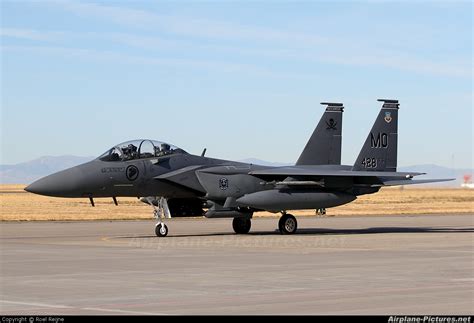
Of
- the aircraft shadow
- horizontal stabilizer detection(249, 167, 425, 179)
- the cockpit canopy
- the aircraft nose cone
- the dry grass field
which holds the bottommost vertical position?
the dry grass field

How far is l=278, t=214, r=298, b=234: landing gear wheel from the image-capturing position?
98.3 ft

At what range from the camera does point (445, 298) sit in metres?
12.9

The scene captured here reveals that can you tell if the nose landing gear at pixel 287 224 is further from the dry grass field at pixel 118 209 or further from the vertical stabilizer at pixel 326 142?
the dry grass field at pixel 118 209

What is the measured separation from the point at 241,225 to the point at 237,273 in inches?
547

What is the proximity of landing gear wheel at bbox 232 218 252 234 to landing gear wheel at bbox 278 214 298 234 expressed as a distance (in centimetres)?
115

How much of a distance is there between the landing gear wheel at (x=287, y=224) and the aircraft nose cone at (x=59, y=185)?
22.9 ft

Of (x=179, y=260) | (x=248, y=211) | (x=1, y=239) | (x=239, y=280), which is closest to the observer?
(x=239, y=280)

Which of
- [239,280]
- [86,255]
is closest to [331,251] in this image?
[86,255]

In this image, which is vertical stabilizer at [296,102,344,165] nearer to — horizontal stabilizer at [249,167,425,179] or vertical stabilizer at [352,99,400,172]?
vertical stabilizer at [352,99,400,172]

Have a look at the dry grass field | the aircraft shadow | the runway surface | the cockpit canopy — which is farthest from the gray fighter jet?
the dry grass field

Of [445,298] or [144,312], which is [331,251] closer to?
[445,298]

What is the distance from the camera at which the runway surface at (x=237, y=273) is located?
12289mm

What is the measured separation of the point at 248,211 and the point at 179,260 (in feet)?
33.3

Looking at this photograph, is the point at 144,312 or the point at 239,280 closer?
the point at 144,312
